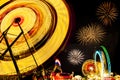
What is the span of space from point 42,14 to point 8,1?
0.43 meters

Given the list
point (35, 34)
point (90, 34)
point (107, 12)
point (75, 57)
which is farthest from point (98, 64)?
point (35, 34)

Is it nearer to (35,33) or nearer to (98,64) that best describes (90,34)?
(98,64)

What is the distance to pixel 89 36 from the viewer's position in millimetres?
4148

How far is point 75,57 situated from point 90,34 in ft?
1.50

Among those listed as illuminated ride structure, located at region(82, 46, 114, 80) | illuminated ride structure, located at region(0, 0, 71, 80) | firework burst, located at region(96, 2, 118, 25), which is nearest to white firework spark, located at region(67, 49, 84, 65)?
illuminated ride structure, located at region(82, 46, 114, 80)

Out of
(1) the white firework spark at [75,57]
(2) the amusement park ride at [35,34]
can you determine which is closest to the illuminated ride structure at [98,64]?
(1) the white firework spark at [75,57]

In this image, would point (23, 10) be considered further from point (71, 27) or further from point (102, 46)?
point (102, 46)

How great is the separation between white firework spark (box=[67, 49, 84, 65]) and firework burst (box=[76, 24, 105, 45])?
7.4 inches

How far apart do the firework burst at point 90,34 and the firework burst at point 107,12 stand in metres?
0.16

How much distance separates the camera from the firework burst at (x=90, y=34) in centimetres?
414

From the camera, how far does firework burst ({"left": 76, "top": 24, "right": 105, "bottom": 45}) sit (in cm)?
414

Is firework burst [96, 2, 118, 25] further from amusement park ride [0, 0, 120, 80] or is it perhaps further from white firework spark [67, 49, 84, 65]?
amusement park ride [0, 0, 120, 80]

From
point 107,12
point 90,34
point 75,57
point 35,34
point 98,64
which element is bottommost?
point 98,64

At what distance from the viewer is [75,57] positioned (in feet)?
13.5
